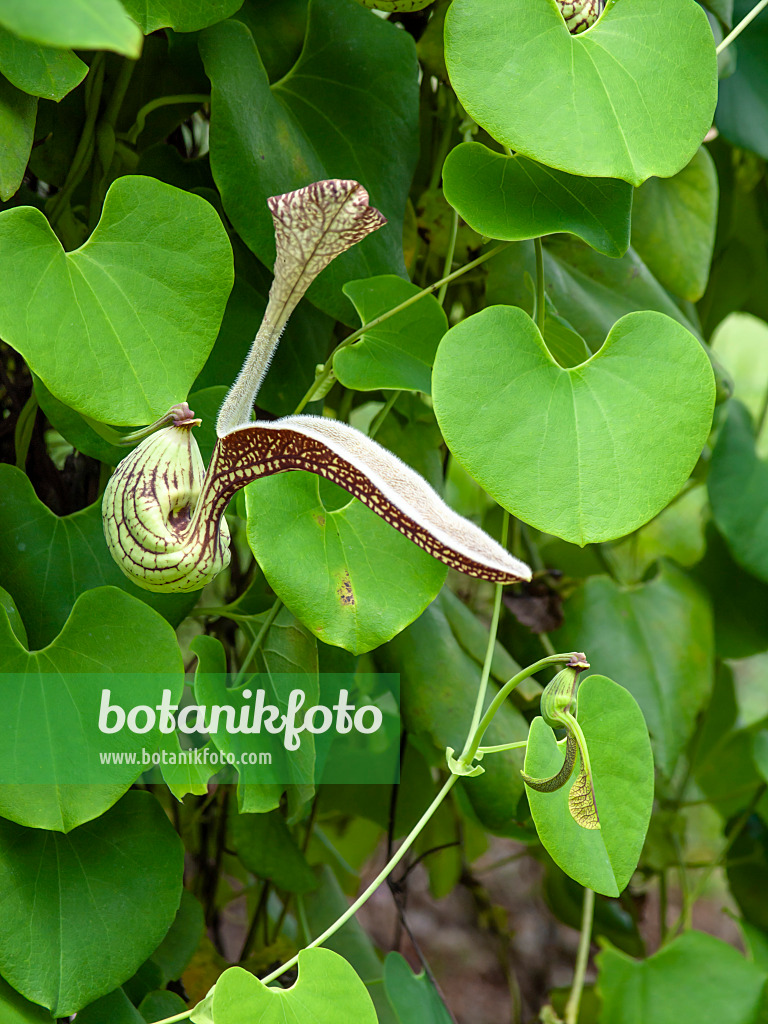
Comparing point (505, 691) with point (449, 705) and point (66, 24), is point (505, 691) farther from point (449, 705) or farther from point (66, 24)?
point (66, 24)

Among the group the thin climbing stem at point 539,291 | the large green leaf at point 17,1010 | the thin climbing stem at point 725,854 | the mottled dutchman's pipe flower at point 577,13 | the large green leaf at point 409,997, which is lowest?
the thin climbing stem at point 725,854

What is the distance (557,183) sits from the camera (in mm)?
460

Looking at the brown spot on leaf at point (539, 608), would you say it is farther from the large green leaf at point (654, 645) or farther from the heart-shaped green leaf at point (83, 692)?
the heart-shaped green leaf at point (83, 692)

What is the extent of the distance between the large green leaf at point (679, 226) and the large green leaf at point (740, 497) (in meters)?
0.17

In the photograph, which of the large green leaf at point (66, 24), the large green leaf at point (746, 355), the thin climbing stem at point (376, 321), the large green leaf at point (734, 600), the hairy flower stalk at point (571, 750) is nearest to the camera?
the large green leaf at point (66, 24)

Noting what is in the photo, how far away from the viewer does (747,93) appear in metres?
0.77

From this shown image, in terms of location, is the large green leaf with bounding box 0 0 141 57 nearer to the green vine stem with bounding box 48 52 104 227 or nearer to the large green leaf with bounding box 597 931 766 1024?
the green vine stem with bounding box 48 52 104 227

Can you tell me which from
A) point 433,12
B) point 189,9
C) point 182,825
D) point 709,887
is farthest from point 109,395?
point 709,887

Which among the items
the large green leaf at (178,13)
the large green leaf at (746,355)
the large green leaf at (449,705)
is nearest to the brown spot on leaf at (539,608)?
the large green leaf at (449,705)

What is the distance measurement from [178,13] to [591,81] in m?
0.20

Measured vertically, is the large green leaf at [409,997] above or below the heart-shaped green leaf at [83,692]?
below

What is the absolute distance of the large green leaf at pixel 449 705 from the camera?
1.93ft

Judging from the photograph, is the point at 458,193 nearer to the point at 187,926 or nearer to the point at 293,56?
the point at 293,56

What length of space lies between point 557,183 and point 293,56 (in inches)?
→ 7.6
